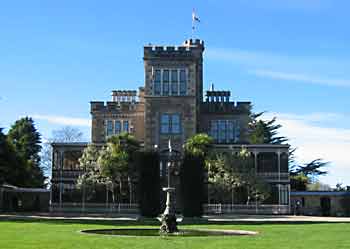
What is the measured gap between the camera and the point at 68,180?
5888cm

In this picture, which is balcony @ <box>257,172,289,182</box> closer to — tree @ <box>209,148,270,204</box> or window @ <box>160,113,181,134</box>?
tree @ <box>209,148,270,204</box>

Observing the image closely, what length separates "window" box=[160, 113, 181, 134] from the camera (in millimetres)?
61312

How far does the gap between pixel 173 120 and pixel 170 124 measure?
1.59ft

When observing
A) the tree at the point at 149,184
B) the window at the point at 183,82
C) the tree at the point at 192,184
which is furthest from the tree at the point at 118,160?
the tree at the point at 192,184

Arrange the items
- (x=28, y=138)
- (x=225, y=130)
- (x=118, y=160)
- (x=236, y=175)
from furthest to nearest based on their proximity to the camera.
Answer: (x=28, y=138) → (x=225, y=130) → (x=236, y=175) → (x=118, y=160)

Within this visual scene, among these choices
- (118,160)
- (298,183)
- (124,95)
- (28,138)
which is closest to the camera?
(118,160)

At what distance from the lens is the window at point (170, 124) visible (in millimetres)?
61312

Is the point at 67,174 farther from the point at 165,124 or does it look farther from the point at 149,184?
the point at 149,184

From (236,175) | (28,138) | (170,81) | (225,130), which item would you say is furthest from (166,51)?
(28,138)

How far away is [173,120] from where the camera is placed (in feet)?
202

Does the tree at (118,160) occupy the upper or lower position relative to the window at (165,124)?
lower

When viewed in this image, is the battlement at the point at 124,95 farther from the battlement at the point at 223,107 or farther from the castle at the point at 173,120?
the battlement at the point at 223,107

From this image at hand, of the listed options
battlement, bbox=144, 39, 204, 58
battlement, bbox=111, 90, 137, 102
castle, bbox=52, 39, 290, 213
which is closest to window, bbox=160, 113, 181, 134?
castle, bbox=52, 39, 290, 213

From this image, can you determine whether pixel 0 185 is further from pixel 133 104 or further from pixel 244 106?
pixel 244 106
